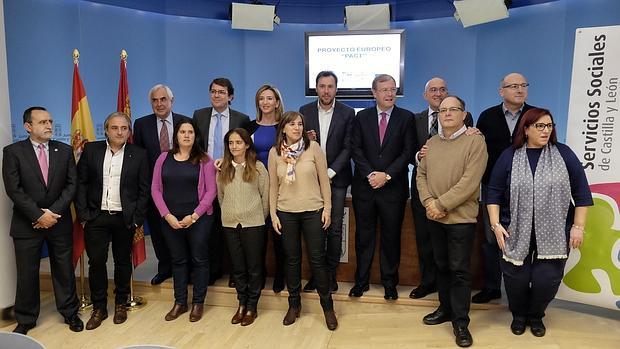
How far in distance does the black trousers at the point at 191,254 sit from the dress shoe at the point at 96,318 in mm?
521

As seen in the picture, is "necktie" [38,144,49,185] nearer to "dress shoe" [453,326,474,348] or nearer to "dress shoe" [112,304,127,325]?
"dress shoe" [112,304,127,325]

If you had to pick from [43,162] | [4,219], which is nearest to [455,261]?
[43,162]

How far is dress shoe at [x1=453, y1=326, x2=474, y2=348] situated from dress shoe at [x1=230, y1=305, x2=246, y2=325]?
150cm

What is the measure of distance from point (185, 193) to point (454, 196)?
1.81 m

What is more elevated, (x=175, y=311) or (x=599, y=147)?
(x=599, y=147)

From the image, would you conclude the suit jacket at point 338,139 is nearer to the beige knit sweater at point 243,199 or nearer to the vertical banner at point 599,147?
A: the beige knit sweater at point 243,199

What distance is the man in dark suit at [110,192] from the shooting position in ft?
11.0

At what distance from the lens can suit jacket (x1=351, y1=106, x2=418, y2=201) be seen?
350cm

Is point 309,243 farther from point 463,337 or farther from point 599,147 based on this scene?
point 599,147

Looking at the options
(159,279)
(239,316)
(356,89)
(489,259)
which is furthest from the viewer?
(356,89)

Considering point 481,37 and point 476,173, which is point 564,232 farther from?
point 481,37

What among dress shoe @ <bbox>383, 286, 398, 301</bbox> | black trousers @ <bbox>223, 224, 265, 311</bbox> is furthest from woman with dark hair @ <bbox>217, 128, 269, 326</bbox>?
dress shoe @ <bbox>383, 286, 398, 301</bbox>

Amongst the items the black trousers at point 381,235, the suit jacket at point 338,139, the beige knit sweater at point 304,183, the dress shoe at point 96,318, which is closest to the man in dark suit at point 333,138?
the suit jacket at point 338,139

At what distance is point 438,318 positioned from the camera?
3.40 meters
